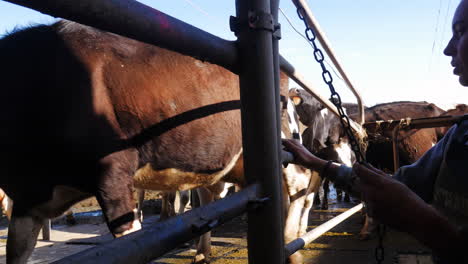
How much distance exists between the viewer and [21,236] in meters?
2.09

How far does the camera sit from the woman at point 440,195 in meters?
0.85

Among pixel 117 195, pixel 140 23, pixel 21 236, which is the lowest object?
pixel 21 236

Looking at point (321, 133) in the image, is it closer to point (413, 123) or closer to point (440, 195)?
point (413, 123)

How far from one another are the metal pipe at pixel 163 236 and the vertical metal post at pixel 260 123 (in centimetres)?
7

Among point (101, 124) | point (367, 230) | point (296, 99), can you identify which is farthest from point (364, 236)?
point (101, 124)

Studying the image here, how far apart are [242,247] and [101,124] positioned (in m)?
2.77

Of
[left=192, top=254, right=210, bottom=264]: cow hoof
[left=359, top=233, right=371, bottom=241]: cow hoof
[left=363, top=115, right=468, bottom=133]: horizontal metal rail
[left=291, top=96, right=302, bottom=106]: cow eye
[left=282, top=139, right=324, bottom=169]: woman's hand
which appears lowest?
[left=359, top=233, right=371, bottom=241]: cow hoof

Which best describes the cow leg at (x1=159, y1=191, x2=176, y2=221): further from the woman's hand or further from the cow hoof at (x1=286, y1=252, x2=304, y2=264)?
the woman's hand

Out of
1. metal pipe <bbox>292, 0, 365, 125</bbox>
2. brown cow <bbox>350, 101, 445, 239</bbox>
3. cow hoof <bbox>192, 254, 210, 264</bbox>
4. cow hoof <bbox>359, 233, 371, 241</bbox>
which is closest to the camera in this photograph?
metal pipe <bbox>292, 0, 365, 125</bbox>

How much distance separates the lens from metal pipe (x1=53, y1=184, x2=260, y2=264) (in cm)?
52

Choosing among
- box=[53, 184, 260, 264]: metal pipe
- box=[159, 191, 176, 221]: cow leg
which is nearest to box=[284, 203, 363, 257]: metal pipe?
box=[53, 184, 260, 264]: metal pipe

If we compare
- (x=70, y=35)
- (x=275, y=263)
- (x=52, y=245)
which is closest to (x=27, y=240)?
(x=70, y=35)

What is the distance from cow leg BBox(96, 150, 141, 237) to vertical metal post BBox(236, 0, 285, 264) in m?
1.11

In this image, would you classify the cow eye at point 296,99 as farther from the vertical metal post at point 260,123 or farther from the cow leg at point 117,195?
A: the vertical metal post at point 260,123
